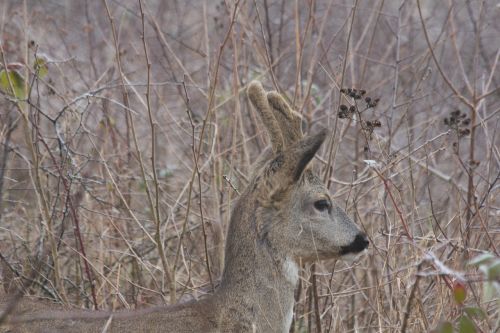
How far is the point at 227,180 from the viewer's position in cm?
491

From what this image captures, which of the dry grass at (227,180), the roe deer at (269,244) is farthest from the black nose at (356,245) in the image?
the dry grass at (227,180)

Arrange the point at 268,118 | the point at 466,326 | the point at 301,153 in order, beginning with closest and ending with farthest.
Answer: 1. the point at 466,326
2. the point at 301,153
3. the point at 268,118

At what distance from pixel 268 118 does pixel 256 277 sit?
0.75 meters

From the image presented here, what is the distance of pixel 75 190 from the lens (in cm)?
599

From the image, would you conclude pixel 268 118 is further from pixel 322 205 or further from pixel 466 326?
pixel 466 326

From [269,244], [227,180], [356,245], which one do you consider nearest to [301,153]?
[269,244]

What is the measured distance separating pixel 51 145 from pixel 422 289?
9.08 ft

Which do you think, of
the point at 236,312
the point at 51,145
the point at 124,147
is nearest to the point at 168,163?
the point at 124,147

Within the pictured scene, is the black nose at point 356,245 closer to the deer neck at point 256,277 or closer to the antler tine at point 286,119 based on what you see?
the deer neck at point 256,277

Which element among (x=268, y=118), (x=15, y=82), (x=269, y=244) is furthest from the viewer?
(x=15, y=82)

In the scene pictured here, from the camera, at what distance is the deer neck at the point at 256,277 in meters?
4.25

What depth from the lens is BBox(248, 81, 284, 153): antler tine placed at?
14.6 ft

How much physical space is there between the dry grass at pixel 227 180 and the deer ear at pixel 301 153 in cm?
43

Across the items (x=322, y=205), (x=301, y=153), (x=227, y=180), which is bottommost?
(x=322, y=205)
